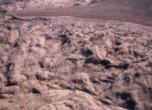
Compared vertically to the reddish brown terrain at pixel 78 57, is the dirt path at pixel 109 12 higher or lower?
higher

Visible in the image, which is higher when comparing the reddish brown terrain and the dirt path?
the dirt path

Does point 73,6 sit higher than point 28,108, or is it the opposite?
point 73,6

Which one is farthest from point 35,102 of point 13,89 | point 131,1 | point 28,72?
point 131,1

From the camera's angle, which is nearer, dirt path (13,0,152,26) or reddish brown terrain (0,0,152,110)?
reddish brown terrain (0,0,152,110)

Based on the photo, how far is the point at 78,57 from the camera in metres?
6.17

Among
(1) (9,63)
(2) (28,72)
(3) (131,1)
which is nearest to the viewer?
(2) (28,72)

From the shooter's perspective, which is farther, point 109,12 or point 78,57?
point 109,12

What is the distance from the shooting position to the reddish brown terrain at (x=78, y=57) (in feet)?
16.5

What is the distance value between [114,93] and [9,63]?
2903mm

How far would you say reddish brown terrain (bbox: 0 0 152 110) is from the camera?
5.02 metres

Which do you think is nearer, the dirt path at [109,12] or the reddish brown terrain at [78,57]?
the reddish brown terrain at [78,57]

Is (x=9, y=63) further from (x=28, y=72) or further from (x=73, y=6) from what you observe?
(x=73, y=6)

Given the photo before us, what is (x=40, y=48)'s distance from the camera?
674cm

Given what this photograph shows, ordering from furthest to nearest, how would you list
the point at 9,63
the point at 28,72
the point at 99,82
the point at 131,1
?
the point at 131,1 < the point at 9,63 < the point at 28,72 < the point at 99,82
